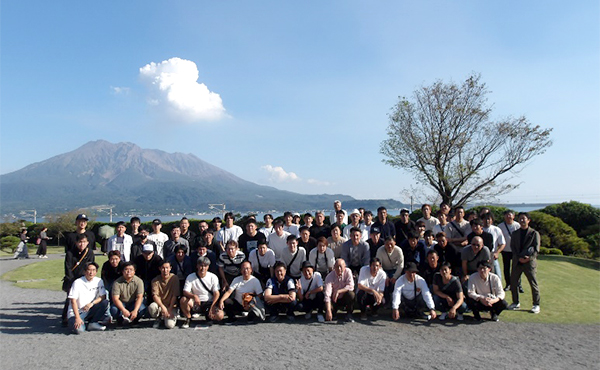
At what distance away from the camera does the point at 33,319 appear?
24.9 ft

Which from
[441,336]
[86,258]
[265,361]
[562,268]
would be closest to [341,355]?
[265,361]

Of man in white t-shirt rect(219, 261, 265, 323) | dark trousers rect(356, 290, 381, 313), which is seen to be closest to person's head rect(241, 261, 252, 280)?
man in white t-shirt rect(219, 261, 265, 323)

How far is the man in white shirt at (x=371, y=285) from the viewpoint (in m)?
7.15

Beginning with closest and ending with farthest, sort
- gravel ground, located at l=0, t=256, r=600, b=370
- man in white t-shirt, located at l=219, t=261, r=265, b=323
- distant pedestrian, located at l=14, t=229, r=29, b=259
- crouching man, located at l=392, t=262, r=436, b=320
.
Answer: gravel ground, located at l=0, t=256, r=600, b=370 < crouching man, located at l=392, t=262, r=436, b=320 < man in white t-shirt, located at l=219, t=261, r=265, b=323 < distant pedestrian, located at l=14, t=229, r=29, b=259

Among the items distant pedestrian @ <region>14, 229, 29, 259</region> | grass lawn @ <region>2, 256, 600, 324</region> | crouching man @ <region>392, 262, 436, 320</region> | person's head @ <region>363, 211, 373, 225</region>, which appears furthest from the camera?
distant pedestrian @ <region>14, 229, 29, 259</region>

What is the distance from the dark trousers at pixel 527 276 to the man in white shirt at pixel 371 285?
112 inches

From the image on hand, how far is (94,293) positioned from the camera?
22.4 ft

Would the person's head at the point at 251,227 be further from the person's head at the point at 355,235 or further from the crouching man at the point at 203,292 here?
the person's head at the point at 355,235

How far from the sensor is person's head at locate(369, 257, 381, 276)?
7.12 meters

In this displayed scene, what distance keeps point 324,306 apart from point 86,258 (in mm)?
4387

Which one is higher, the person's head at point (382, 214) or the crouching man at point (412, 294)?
the person's head at point (382, 214)

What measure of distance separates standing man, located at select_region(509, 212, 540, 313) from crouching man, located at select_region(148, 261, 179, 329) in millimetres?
6380

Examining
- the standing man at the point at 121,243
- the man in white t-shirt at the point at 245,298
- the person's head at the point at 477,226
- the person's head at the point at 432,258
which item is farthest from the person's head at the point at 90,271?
the person's head at the point at 477,226

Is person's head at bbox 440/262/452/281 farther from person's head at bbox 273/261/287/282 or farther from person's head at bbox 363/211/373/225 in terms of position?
person's head at bbox 273/261/287/282
